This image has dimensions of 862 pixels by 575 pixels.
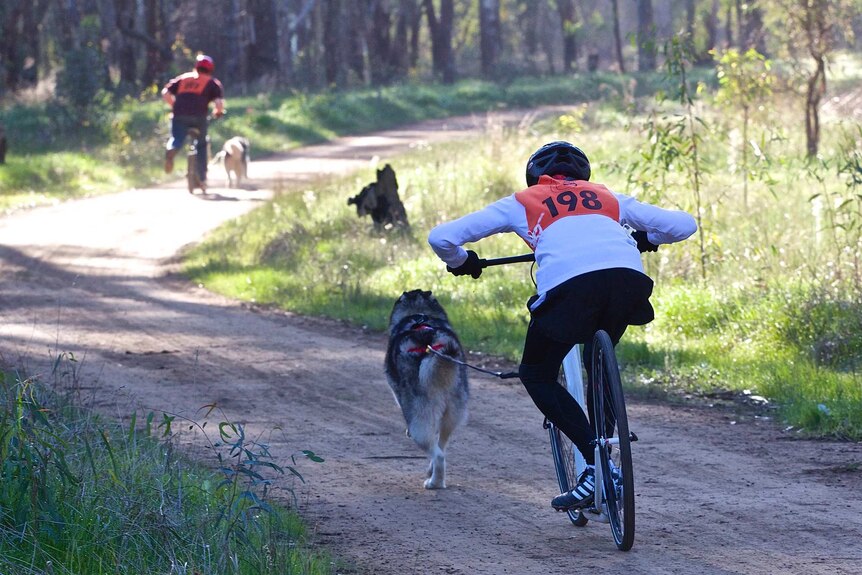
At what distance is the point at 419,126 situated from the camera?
115 ft

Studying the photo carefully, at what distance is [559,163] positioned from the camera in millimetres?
5426

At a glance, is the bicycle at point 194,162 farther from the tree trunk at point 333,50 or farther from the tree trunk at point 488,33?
the tree trunk at point 488,33

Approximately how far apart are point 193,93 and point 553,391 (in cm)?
1578

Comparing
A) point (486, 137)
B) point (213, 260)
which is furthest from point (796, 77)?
point (213, 260)

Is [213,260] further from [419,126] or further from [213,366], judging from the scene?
[419,126]

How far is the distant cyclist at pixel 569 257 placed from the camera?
5.12m

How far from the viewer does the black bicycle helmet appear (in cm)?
543

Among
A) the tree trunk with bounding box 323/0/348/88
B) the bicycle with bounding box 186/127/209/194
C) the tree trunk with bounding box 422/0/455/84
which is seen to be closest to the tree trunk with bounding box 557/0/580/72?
the tree trunk with bounding box 422/0/455/84

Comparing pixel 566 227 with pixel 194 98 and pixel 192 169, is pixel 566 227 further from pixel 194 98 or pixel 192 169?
pixel 192 169

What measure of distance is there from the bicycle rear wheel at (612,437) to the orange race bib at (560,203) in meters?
0.52

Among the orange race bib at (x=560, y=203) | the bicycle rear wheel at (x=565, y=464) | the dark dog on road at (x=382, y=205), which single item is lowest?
the bicycle rear wheel at (x=565, y=464)

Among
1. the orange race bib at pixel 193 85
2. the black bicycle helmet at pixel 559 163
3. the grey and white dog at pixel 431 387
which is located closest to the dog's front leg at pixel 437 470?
the grey and white dog at pixel 431 387

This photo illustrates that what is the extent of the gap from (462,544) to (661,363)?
486 cm

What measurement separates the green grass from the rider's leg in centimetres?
119
